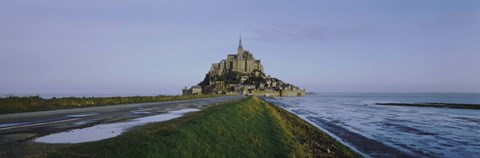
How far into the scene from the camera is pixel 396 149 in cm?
2044

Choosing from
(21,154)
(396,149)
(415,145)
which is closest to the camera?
(21,154)

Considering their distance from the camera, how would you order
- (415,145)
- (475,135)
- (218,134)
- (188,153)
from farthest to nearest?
(475,135)
(415,145)
(218,134)
(188,153)

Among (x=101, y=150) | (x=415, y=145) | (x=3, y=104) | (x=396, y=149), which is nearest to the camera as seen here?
(x=101, y=150)

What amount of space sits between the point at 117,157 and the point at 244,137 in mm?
8070

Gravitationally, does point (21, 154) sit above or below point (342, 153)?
above

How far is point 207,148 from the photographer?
41.3 feet

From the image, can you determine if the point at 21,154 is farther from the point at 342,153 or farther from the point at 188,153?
the point at 342,153

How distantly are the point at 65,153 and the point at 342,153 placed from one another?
40.1 ft

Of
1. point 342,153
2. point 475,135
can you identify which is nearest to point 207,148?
point 342,153

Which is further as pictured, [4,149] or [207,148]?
[207,148]

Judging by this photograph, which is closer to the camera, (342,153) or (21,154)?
(21,154)

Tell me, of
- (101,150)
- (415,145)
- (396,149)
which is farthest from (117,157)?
(415,145)

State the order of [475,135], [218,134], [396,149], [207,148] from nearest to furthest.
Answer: [207,148] → [218,134] → [396,149] → [475,135]

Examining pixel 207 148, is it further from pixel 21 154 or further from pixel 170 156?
pixel 21 154
